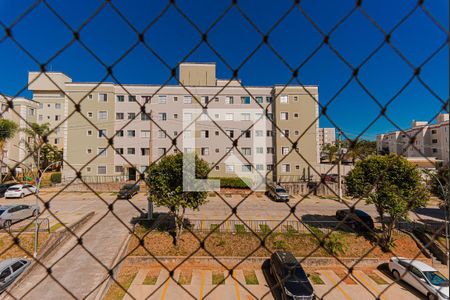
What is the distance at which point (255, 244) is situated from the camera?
21.6 ft

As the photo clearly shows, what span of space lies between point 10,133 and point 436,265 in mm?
19502

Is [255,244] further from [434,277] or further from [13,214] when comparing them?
[13,214]

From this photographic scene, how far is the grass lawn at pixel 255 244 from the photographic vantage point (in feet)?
Result: 20.0

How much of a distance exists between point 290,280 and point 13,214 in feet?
26.7

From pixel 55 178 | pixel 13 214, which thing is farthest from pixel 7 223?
pixel 55 178

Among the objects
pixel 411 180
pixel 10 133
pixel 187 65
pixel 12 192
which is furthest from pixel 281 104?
pixel 10 133

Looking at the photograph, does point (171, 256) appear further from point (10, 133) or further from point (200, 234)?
point (10, 133)

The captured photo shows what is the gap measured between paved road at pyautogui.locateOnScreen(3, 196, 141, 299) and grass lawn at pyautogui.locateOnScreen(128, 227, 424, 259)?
0.67 meters

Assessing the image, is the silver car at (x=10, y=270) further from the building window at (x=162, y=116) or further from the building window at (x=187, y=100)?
the building window at (x=187, y=100)

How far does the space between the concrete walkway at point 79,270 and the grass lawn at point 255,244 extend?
68 centimetres

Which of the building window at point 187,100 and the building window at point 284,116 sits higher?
the building window at point 187,100

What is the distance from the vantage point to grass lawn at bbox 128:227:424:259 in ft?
20.0

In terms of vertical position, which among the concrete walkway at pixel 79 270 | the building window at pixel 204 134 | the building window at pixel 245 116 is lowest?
the concrete walkway at pixel 79 270

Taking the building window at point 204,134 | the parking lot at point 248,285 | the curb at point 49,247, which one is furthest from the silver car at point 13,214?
the building window at point 204,134
